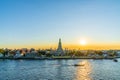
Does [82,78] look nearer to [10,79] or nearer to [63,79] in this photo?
[63,79]

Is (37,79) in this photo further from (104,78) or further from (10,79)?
(104,78)

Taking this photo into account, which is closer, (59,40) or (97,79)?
(97,79)

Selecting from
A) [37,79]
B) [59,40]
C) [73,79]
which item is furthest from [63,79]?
[59,40]

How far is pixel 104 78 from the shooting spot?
58219 mm

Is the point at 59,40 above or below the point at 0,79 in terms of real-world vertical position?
above

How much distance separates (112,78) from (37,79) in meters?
17.2

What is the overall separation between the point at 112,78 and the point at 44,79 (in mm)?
15633

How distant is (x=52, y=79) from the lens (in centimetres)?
5706

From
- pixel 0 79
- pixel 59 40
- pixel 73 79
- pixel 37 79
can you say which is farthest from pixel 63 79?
pixel 59 40

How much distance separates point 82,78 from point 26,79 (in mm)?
13149

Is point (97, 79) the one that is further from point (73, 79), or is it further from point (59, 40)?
point (59, 40)

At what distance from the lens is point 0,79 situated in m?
56.5

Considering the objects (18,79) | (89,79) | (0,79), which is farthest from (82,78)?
(0,79)

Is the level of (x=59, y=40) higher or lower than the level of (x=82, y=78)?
higher
